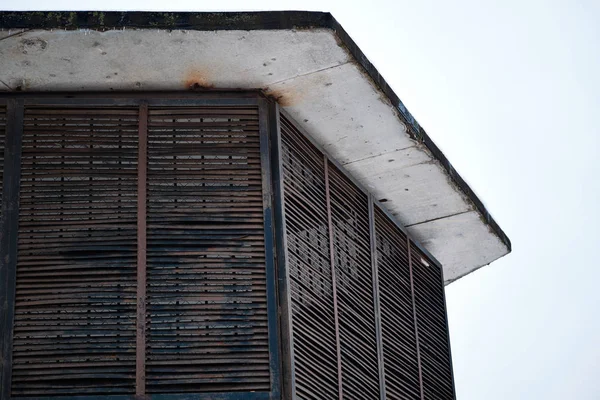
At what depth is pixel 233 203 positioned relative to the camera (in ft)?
40.1

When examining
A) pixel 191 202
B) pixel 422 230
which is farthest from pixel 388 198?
pixel 191 202

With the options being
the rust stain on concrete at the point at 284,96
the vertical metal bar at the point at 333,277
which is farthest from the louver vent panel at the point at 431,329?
the rust stain on concrete at the point at 284,96

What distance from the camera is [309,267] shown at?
12570 mm

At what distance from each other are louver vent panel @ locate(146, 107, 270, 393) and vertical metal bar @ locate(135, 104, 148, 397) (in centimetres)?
5

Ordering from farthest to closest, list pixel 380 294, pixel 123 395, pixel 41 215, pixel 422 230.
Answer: pixel 422 230 < pixel 380 294 < pixel 41 215 < pixel 123 395

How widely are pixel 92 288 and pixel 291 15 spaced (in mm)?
3007

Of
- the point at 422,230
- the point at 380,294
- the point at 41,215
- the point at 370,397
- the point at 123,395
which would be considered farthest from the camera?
the point at 422,230

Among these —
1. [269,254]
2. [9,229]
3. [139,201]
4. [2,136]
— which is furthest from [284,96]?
[9,229]

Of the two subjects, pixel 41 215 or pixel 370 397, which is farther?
pixel 370 397

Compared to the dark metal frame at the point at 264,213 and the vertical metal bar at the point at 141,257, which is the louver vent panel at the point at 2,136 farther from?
the vertical metal bar at the point at 141,257

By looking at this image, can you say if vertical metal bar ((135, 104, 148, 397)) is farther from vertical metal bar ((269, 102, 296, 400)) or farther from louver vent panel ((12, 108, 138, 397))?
vertical metal bar ((269, 102, 296, 400))

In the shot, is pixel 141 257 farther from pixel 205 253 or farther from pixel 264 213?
pixel 264 213

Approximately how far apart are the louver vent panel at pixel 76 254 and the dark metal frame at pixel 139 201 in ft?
0.22

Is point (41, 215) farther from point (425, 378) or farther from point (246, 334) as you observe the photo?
point (425, 378)
